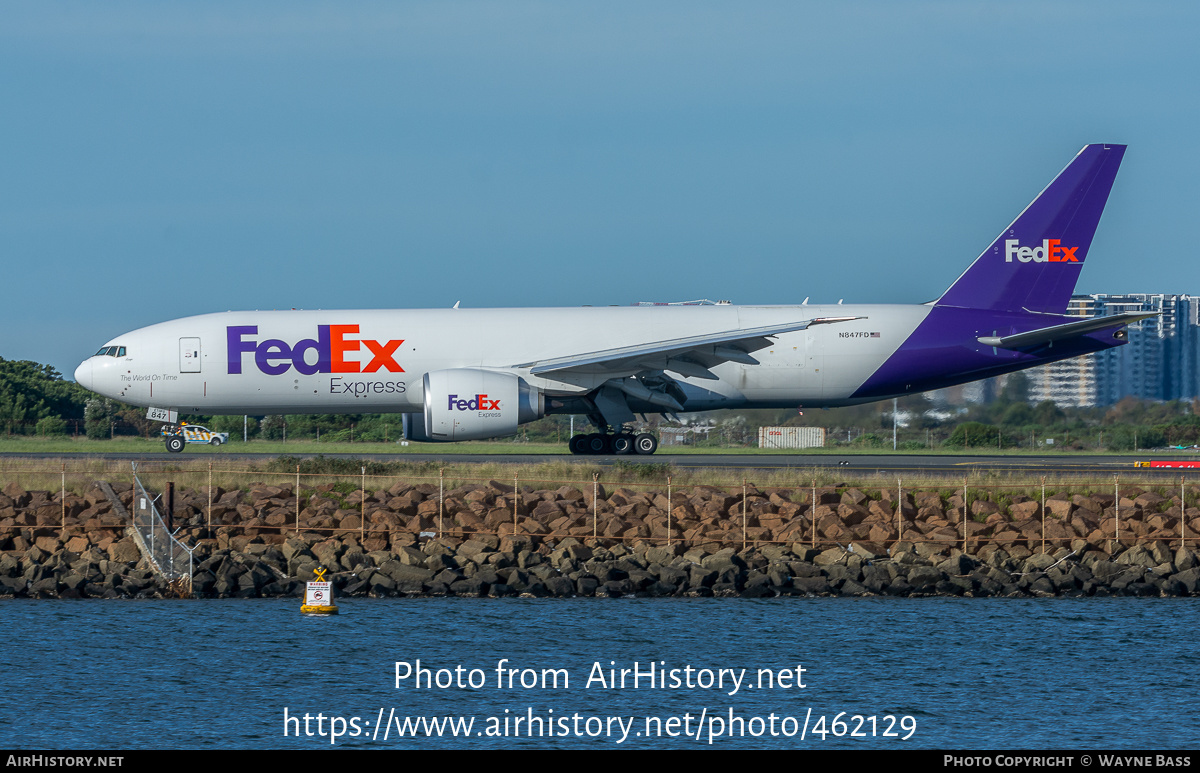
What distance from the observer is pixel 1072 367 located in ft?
124

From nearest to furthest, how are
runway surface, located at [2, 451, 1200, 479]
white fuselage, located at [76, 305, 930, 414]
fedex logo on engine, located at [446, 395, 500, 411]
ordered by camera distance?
1. runway surface, located at [2, 451, 1200, 479]
2. fedex logo on engine, located at [446, 395, 500, 411]
3. white fuselage, located at [76, 305, 930, 414]

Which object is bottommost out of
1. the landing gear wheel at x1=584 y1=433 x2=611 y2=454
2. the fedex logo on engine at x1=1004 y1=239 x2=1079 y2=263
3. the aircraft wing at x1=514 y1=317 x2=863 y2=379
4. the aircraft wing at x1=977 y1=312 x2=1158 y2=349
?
the landing gear wheel at x1=584 y1=433 x2=611 y2=454

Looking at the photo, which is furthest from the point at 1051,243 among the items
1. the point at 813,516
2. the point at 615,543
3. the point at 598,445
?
the point at 615,543

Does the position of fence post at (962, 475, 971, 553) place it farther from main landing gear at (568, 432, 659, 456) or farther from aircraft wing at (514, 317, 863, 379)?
main landing gear at (568, 432, 659, 456)

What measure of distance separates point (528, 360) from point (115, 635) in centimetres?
1621

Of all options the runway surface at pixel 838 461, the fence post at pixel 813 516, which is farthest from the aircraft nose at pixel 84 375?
the fence post at pixel 813 516

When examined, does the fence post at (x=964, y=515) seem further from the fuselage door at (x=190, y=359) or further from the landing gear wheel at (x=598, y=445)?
the fuselage door at (x=190, y=359)

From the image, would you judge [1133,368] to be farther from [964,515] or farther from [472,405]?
[472,405]

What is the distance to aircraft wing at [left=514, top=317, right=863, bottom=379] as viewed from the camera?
29781mm

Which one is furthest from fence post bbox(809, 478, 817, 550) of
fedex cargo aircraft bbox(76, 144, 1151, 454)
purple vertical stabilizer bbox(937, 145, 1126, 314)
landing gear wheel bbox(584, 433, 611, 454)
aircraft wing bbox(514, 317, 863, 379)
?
purple vertical stabilizer bbox(937, 145, 1126, 314)

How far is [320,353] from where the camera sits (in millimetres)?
31844

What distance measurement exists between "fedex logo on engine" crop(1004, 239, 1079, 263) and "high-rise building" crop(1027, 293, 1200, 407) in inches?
82.2

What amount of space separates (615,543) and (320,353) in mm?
12183

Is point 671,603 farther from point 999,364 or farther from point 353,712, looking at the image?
point 999,364
